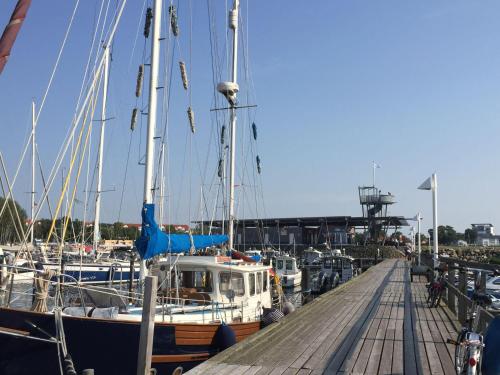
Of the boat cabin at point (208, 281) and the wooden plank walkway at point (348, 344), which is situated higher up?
the boat cabin at point (208, 281)

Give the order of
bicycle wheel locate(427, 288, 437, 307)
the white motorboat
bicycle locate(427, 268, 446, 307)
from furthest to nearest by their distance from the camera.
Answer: the white motorboat
bicycle wheel locate(427, 288, 437, 307)
bicycle locate(427, 268, 446, 307)

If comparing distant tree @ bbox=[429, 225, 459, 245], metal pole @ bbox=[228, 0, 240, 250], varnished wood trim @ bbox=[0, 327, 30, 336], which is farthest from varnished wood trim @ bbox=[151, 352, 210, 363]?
distant tree @ bbox=[429, 225, 459, 245]

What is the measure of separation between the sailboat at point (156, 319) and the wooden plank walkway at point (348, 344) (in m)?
1.68

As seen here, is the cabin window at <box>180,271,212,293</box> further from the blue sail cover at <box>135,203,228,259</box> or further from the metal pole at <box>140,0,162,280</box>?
the metal pole at <box>140,0,162,280</box>

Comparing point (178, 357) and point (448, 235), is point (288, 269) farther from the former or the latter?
point (448, 235)

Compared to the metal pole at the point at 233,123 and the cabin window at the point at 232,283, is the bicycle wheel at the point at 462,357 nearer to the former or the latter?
the cabin window at the point at 232,283

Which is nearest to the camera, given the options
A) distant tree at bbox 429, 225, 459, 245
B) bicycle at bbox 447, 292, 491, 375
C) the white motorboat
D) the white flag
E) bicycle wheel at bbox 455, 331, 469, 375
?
bicycle at bbox 447, 292, 491, 375

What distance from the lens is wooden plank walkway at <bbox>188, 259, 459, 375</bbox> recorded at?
7.01 m

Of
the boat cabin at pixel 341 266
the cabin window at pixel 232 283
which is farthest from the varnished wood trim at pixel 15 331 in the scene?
the boat cabin at pixel 341 266

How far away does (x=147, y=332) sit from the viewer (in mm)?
6266

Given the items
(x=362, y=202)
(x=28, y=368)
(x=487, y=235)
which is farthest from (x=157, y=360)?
(x=487, y=235)

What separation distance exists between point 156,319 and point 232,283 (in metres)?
3.72

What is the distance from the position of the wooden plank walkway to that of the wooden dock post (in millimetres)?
632

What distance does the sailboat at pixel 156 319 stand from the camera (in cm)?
879
